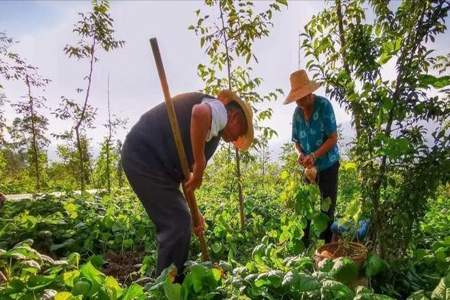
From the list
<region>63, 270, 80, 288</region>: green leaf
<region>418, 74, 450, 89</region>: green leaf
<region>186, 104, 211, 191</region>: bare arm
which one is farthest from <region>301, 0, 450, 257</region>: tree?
<region>63, 270, 80, 288</region>: green leaf

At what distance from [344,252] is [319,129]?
4.32ft

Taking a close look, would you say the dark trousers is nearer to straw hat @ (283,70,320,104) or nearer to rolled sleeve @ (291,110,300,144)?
rolled sleeve @ (291,110,300,144)

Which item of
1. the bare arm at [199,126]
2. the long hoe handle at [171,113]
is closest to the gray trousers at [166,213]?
the long hoe handle at [171,113]

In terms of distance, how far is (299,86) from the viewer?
3.69m

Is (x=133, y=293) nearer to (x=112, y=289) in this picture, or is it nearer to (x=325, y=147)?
(x=112, y=289)

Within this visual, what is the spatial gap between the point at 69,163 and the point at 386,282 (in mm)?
14080

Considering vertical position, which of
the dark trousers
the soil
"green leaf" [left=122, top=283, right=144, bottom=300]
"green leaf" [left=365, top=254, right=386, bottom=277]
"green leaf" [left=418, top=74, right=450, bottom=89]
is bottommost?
the soil

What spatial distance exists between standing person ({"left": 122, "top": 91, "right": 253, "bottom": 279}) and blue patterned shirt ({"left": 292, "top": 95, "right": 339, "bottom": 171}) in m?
0.98

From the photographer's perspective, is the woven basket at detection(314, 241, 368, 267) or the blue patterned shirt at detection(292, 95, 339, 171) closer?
the woven basket at detection(314, 241, 368, 267)

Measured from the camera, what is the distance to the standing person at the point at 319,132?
3.60 metres

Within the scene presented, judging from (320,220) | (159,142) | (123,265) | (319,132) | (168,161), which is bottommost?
(123,265)

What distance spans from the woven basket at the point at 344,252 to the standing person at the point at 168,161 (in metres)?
0.96

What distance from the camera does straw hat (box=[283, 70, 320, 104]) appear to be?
360cm

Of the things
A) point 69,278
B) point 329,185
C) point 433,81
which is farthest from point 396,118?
point 69,278
